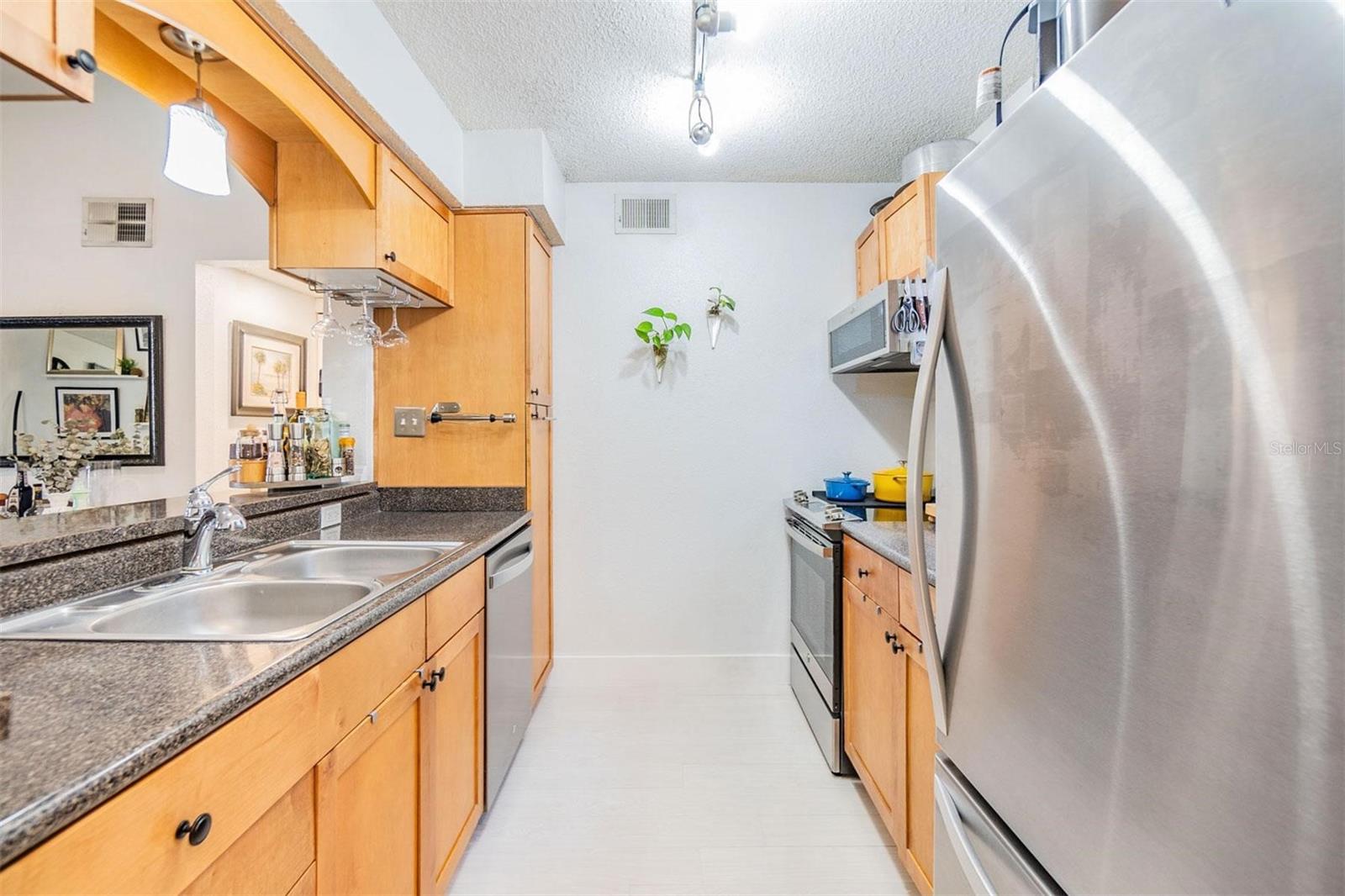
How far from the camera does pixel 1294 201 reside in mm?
426

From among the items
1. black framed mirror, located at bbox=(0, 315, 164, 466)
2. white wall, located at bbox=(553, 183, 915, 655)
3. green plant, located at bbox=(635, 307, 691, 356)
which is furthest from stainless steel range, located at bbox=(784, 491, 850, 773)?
black framed mirror, located at bbox=(0, 315, 164, 466)

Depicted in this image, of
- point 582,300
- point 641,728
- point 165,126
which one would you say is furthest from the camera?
point 582,300

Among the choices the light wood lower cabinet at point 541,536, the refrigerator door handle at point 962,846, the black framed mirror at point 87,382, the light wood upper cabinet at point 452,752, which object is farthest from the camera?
the light wood lower cabinet at point 541,536

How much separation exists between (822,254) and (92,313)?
278 cm

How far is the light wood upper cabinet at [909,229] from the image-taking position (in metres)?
2.18

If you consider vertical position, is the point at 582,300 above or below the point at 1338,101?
above

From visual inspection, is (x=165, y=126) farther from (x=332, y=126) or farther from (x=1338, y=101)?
(x=1338, y=101)

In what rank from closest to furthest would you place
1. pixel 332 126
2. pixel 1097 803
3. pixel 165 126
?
pixel 1097 803, pixel 165 126, pixel 332 126

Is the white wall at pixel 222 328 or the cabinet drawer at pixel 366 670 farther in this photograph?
the white wall at pixel 222 328

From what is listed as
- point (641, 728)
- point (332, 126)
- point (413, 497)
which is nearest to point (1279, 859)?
point (641, 728)

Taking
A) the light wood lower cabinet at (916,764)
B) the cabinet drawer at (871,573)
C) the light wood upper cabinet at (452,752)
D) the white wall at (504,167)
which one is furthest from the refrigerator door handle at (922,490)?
the white wall at (504,167)

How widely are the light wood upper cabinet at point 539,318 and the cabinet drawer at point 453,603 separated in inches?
39.1

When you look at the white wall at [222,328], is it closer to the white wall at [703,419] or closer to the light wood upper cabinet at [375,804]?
the light wood upper cabinet at [375,804]

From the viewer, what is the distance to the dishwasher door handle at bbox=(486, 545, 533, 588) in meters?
1.79
